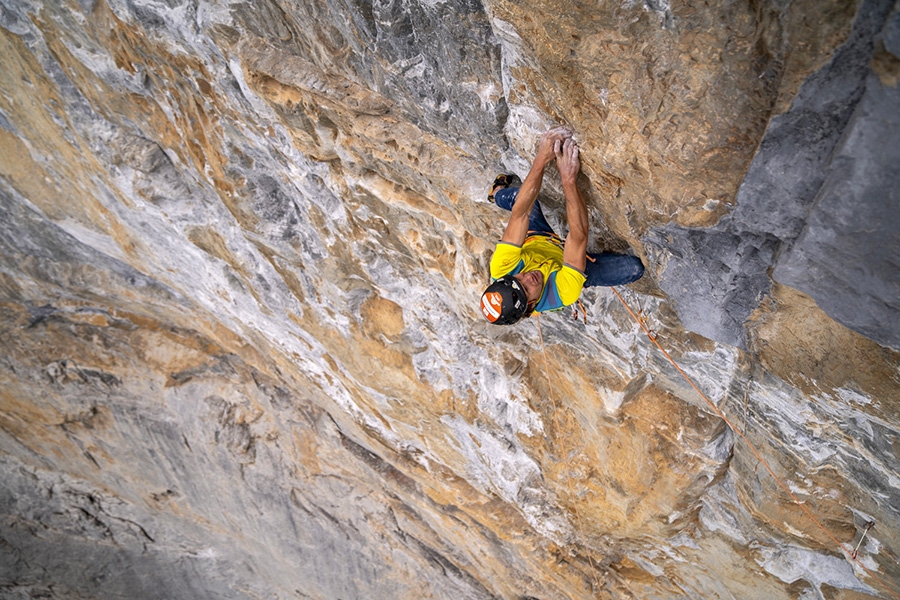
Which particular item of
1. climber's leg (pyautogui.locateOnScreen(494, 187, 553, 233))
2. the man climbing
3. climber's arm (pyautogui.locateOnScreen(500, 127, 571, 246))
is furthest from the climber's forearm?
climber's leg (pyautogui.locateOnScreen(494, 187, 553, 233))

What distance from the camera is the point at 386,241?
333cm

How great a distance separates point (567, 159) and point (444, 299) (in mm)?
1536

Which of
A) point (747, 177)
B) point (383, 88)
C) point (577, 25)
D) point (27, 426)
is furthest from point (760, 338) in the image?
point (27, 426)

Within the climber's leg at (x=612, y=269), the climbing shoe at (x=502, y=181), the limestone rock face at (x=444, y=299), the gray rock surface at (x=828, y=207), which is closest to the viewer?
the gray rock surface at (x=828, y=207)

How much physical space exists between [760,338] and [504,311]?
100 centimetres

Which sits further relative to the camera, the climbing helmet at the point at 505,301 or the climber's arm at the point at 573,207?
the climbing helmet at the point at 505,301

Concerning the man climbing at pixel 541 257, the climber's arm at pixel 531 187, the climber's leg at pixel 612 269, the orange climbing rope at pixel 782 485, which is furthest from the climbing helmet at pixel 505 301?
the orange climbing rope at pixel 782 485

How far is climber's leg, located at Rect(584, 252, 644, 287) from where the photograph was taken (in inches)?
94.5

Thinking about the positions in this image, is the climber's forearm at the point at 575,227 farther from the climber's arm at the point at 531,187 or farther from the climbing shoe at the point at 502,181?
the climbing shoe at the point at 502,181

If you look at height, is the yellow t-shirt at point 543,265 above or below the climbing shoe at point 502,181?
below

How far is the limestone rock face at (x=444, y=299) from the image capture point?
1.69 metres

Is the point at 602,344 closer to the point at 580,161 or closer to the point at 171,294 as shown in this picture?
the point at 580,161

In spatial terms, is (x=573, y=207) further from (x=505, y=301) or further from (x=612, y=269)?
(x=505, y=301)

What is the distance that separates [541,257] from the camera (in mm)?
2646
